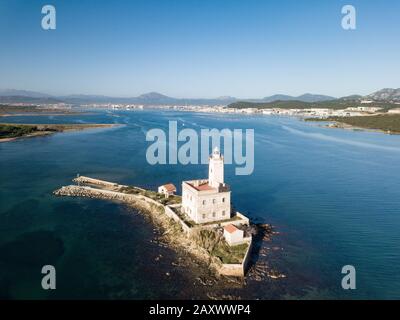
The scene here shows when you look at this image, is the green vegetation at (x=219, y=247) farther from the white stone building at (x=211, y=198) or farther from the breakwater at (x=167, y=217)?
the white stone building at (x=211, y=198)

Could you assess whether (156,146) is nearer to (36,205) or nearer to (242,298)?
(36,205)

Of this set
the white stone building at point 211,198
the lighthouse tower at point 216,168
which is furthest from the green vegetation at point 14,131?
the lighthouse tower at point 216,168

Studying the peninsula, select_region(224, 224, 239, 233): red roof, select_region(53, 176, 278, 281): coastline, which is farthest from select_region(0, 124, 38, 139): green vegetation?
select_region(224, 224, 239, 233): red roof

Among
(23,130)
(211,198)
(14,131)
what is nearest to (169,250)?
(211,198)

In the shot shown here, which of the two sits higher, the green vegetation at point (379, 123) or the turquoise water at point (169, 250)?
the green vegetation at point (379, 123)

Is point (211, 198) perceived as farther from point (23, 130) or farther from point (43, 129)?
point (43, 129)

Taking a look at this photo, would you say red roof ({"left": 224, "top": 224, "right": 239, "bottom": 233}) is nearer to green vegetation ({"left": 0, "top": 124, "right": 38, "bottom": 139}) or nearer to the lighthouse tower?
the lighthouse tower
